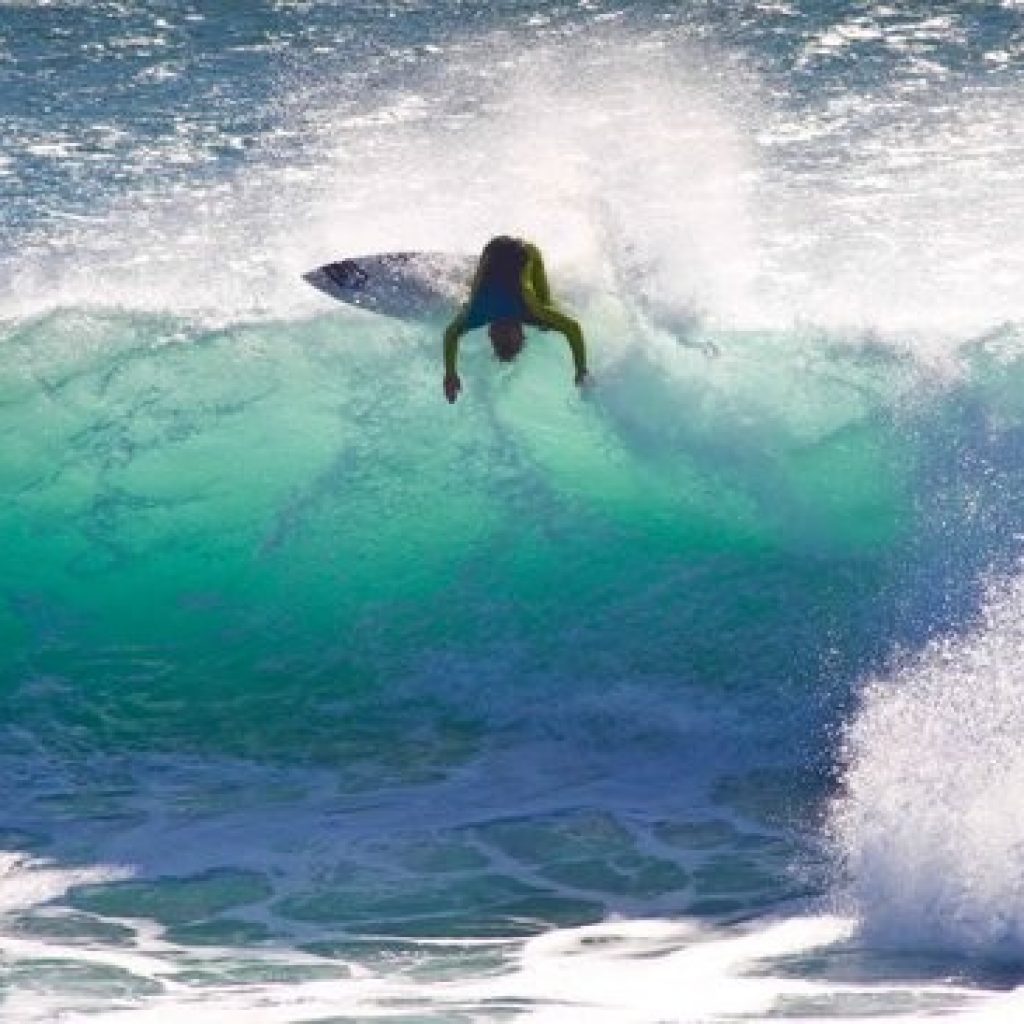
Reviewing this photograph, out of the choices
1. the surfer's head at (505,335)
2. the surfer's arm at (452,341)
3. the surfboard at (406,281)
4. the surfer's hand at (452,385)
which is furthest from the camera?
the surfboard at (406,281)

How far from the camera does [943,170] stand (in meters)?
19.5

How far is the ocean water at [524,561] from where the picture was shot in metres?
9.51

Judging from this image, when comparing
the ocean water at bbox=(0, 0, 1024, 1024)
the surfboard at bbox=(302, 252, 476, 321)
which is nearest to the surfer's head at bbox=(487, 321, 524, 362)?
the surfboard at bbox=(302, 252, 476, 321)

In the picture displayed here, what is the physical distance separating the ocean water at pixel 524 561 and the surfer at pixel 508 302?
1.94 metres

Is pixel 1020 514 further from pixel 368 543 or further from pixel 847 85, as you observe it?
pixel 847 85

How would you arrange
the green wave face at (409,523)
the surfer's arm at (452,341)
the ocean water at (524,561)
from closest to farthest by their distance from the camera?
the ocean water at (524,561)
the surfer's arm at (452,341)
the green wave face at (409,523)

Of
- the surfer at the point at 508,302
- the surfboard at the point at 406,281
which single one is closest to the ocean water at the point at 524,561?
the surfboard at the point at 406,281

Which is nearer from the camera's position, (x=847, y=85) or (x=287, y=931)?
(x=287, y=931)

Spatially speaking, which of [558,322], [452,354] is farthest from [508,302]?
[452,354]

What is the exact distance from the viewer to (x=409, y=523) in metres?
14.6

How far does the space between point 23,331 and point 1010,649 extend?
7717 mm

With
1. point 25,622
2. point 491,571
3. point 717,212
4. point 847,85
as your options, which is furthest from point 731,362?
point 847,85

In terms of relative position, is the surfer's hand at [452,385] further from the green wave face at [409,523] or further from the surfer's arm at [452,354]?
the green wave face at [409,523]

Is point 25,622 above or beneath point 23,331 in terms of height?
beneath
